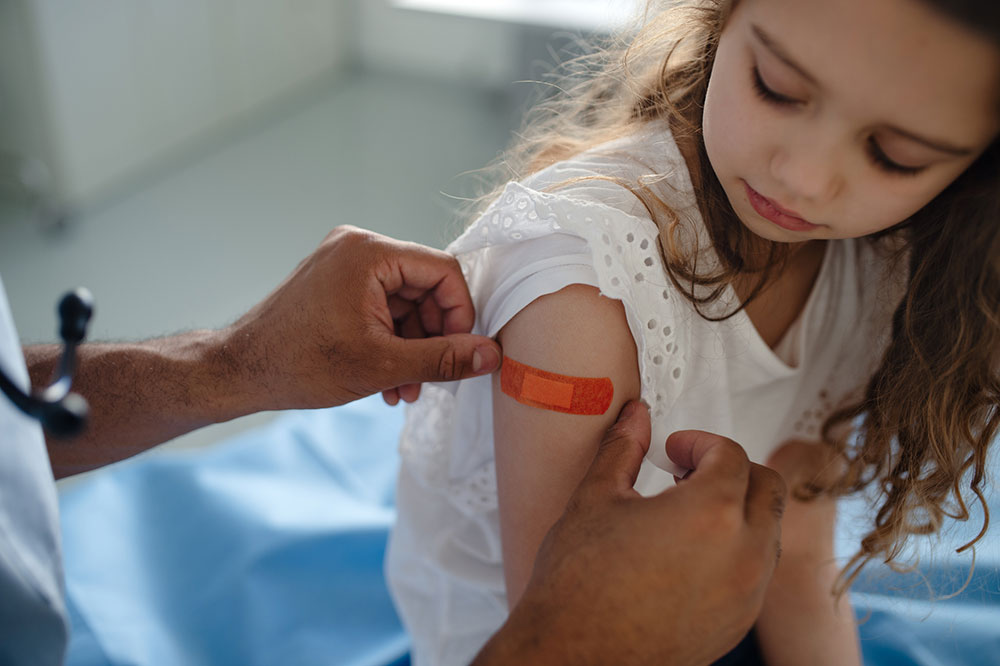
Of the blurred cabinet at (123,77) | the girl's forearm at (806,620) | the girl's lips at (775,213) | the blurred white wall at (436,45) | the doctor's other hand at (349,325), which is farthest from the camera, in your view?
the blurred white wall at (436,45)

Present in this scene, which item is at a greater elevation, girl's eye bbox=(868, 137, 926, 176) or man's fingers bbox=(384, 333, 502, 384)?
girl's eye bbox=(868, 137, 926, 176)

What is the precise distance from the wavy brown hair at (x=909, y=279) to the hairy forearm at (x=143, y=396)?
42cm

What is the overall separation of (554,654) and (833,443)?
61cm

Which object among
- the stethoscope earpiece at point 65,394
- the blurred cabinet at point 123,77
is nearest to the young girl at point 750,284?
the stethoscope earpiece at point 65,394

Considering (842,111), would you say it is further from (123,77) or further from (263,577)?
(123,77)

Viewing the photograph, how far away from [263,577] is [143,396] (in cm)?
41

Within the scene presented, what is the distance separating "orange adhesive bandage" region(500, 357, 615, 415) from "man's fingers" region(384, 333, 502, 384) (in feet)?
0.17

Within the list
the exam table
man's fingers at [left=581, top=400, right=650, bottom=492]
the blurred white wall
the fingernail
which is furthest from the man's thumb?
the blurred white wall

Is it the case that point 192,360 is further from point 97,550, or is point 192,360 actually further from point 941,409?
point 941,409

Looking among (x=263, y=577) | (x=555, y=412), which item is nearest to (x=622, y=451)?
(x=555, y=412)

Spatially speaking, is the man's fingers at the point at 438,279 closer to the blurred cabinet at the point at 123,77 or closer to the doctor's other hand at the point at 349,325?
the doctor's other hand at the point at 349,325

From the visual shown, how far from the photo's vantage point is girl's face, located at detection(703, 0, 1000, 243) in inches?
26.1

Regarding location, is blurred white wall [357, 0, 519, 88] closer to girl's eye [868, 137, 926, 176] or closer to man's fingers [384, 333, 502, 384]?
man's fingers [384, 333, 502, 384]

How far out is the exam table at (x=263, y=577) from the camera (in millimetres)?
1186
